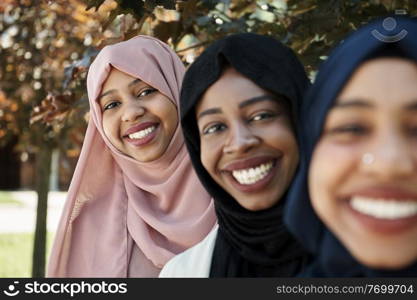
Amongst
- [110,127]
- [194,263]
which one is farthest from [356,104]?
[110,127]

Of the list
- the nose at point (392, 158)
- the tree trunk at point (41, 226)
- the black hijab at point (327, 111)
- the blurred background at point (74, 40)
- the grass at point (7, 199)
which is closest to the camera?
the nose at point (392, 158)

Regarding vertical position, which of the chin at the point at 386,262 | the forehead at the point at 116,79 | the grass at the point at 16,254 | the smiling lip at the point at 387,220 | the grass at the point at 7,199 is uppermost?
the forehead at the point at 116,79

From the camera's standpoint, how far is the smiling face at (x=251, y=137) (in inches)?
80.4

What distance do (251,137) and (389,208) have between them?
2.01 feet

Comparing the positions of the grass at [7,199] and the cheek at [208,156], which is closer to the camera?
the cheek at [208,156]

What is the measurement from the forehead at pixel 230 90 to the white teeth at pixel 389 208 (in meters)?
0.63

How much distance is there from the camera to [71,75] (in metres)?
3.71

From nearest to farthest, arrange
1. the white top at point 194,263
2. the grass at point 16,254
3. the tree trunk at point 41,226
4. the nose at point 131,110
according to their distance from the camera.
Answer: the white top at point 194,263
the nose at point 131,110
the tree trunk at point 41,226
the grass at point 16,254

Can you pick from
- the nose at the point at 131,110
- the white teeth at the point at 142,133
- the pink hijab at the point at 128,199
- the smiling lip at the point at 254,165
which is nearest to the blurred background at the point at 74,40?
the pink hijab at the point at 128,199

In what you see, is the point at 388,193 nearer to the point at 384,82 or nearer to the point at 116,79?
the point at 384,82

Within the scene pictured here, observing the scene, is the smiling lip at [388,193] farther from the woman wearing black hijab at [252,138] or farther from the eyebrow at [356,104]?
the woman wearing black hijab at [252,138]

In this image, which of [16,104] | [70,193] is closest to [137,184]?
[70,193]

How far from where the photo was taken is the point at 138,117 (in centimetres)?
289

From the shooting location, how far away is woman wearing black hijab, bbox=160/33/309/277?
6.64ft
